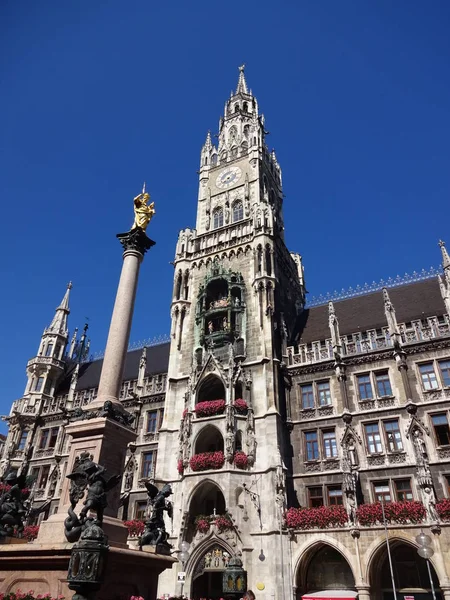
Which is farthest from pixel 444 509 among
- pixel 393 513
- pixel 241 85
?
pixel 241 85

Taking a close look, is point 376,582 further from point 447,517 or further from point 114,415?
point 114,415

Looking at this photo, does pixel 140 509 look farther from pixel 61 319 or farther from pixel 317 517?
pixel 61 319

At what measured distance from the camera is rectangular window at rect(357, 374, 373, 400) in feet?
89.1

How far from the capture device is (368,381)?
27625 millimetres

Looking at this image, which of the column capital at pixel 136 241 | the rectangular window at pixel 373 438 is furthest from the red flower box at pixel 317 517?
the column capital at pixel 136 241

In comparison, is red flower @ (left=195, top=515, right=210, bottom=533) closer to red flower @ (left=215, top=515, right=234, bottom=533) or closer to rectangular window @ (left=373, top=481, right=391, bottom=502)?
red flower @ (left=215, top=515, right=234, bottom=533)

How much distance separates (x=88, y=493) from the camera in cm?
1071

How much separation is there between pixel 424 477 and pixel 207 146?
3756 centimetres

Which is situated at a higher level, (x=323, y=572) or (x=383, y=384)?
(x=383, y=384)

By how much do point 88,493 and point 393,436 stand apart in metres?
19.7

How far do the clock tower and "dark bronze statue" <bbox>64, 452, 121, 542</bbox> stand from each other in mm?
14686

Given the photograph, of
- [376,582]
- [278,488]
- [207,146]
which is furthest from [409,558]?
[207,146]

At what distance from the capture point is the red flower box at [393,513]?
71.3 feet

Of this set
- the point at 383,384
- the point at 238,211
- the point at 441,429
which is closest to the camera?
the point at 441,429
